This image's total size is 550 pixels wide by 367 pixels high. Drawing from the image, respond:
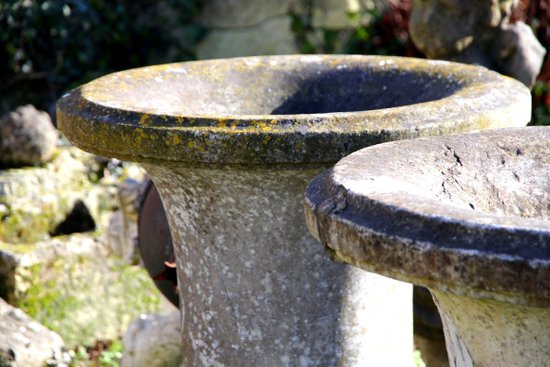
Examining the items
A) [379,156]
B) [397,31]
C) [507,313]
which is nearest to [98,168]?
[397,31]

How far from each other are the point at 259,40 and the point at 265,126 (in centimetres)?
439

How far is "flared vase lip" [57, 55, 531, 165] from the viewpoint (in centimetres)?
192

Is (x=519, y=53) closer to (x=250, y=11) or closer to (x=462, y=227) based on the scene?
(x=462, y=227)

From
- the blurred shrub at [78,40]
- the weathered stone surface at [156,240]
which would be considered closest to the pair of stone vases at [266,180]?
the weathered stone surface at [156,240]

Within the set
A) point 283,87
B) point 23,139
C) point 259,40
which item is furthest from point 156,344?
point 259,40

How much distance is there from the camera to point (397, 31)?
557 centimetres

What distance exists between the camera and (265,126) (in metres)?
1.93

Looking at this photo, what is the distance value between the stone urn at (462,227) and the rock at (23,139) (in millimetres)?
3007

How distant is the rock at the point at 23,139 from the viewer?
442 centimetres

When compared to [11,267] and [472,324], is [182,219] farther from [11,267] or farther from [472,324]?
[11,267]

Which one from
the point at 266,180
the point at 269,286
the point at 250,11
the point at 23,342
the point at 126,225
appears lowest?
the point at 23,342

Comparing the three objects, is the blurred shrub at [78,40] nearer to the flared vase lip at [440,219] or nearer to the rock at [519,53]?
the rock at [519,53]

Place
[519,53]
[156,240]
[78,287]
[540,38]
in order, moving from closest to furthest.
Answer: [156,240]
[519,53]
[78,287]
[540,38]

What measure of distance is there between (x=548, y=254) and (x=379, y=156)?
1.73ft
